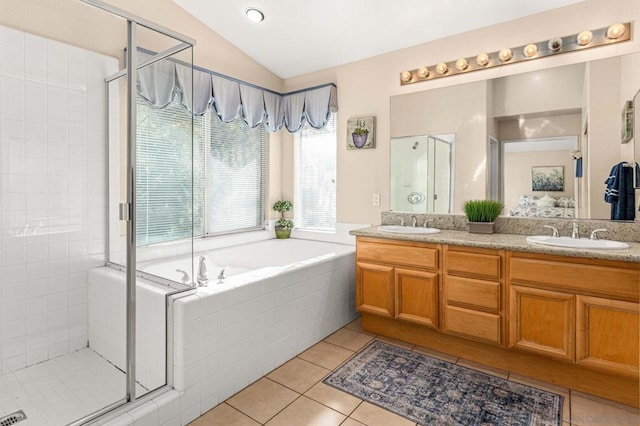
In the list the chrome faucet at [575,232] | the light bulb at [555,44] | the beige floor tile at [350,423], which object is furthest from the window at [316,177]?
the beige floor tile at [350,423]

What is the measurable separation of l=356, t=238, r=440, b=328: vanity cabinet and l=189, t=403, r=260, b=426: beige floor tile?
128 cm

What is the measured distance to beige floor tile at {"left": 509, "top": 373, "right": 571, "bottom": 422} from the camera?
192 centimetres

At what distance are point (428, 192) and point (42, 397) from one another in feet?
9.75

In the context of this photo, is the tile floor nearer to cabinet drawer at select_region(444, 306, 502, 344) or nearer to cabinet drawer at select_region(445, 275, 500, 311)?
cabinet drawer at select_region(444, 306, 502, 344)

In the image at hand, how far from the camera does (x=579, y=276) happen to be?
→ 78.3 inches

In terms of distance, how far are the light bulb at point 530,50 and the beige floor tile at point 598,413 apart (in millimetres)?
2291

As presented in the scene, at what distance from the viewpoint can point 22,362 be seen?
2273mm

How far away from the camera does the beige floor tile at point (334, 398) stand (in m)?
1.95

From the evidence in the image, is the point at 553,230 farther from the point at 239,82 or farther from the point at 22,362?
the point at 22,362

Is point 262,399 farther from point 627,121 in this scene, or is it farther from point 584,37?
point 584,37

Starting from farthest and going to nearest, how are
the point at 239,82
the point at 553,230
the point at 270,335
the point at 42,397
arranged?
the point at 239,82
the point at 553,230
the point at 270,335
the point at 42,397

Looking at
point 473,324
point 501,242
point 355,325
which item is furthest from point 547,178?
point 355,325

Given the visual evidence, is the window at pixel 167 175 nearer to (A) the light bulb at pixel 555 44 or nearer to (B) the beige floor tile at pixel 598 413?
(B) the beige floor tile at pixel 598 413

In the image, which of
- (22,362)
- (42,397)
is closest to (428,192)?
(42,397)
